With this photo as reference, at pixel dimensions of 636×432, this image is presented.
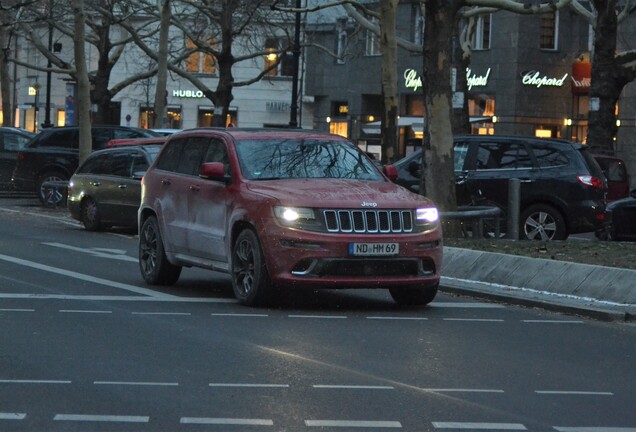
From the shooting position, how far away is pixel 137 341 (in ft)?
36.8

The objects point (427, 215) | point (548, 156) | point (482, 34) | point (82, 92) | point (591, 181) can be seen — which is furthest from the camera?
point (482, 34)

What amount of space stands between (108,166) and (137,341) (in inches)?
599

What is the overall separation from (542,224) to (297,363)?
13197 millimetres

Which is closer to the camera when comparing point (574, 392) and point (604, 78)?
point (574, 392)

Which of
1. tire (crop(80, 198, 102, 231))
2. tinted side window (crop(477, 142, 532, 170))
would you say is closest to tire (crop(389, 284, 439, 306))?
tinted side window (crop(477, 142, 532, 170))

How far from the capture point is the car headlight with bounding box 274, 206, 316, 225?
44.3 feet

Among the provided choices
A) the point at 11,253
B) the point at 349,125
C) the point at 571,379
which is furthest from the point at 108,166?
the point at 349,125

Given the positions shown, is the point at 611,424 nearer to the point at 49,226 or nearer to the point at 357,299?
the point at 357,299

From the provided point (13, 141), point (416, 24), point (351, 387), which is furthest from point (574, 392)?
point (416, 24)

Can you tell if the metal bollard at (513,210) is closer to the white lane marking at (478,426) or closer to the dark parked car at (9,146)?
the white lane marking at (478,426)

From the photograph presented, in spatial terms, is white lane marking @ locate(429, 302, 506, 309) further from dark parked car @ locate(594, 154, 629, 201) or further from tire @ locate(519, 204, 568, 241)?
dark parked car @ locate(594, 154, 629, 201)

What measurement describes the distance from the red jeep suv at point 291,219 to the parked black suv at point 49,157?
17.9 meters

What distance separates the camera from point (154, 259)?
16.1 meters

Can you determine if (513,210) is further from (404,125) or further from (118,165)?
(404,125)
